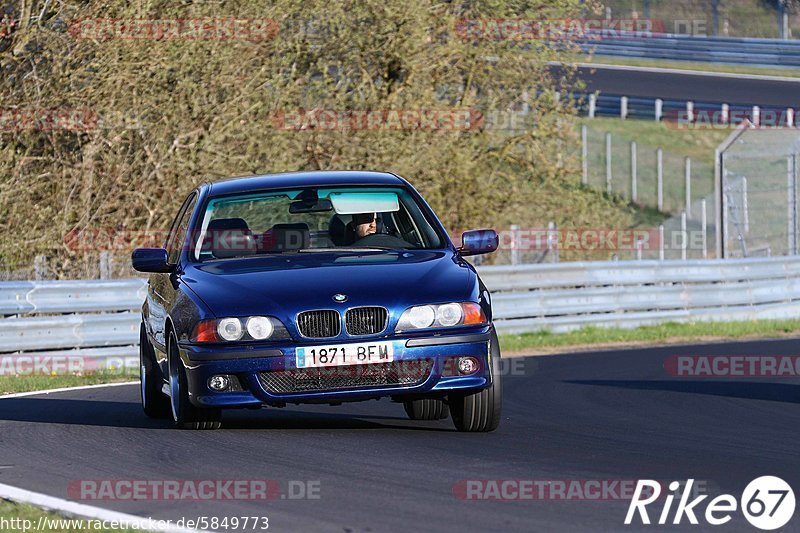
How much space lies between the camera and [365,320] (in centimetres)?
839

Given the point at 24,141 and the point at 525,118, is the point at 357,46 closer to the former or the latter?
the point at 525,118

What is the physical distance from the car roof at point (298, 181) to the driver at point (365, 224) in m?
0.26

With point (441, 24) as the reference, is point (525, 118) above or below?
below

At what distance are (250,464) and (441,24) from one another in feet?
59.6

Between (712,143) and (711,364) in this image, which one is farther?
(712,143)


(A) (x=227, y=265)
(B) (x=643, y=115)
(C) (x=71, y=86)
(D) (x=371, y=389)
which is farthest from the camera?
(B) (x=643, y=115)

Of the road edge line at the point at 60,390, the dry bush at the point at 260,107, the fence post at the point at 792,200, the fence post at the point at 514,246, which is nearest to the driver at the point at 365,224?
the road edge line at the point at 60,390

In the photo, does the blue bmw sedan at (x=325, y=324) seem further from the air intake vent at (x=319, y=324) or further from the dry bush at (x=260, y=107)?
the dry bush at (x=260, y=107)

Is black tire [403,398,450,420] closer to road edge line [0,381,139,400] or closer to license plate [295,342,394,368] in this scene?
license plate [295,342,394,368]

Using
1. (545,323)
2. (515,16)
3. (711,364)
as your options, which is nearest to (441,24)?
(515,16)

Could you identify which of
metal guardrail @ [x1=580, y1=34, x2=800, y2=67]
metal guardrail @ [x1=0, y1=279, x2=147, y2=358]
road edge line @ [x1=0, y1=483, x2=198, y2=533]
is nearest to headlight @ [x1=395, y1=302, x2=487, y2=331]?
road edge line @ [x1=0, y1=483, x2=198, y2=533]

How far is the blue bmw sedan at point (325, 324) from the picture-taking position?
27.4 ft

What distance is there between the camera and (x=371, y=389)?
8398mm

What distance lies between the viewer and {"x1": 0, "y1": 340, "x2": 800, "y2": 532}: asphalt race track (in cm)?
623
